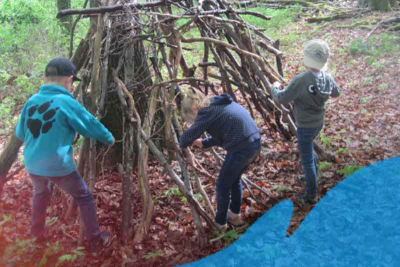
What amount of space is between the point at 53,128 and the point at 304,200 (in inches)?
98.5

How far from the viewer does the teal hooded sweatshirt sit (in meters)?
2.76

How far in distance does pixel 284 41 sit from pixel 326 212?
7273 millimetres

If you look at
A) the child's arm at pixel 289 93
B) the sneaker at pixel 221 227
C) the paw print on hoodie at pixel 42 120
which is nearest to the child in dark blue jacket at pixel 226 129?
the sneaker at pixel 221 227

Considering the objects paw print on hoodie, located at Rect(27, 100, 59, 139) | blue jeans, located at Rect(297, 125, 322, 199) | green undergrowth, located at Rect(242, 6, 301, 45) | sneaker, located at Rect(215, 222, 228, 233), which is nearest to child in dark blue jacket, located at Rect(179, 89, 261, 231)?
sneaker, located at Rect(215, 222, 228, 233)

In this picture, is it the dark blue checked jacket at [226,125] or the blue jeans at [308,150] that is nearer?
the dark blue checked jacket at [226,125]

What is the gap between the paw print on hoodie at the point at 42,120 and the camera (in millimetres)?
2758

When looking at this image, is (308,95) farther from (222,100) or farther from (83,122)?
(83,122)

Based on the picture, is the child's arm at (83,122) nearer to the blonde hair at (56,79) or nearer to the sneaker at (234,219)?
the blonde hair at (56,79)

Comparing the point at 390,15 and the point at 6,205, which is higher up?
the point at 390,15

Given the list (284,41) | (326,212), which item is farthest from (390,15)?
(326,212)

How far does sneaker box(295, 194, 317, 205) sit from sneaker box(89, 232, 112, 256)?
6.33ft

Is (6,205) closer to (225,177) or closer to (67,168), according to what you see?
(67,168)

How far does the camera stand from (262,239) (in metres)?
3.23

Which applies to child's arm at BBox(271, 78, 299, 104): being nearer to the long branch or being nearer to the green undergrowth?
the long branch
